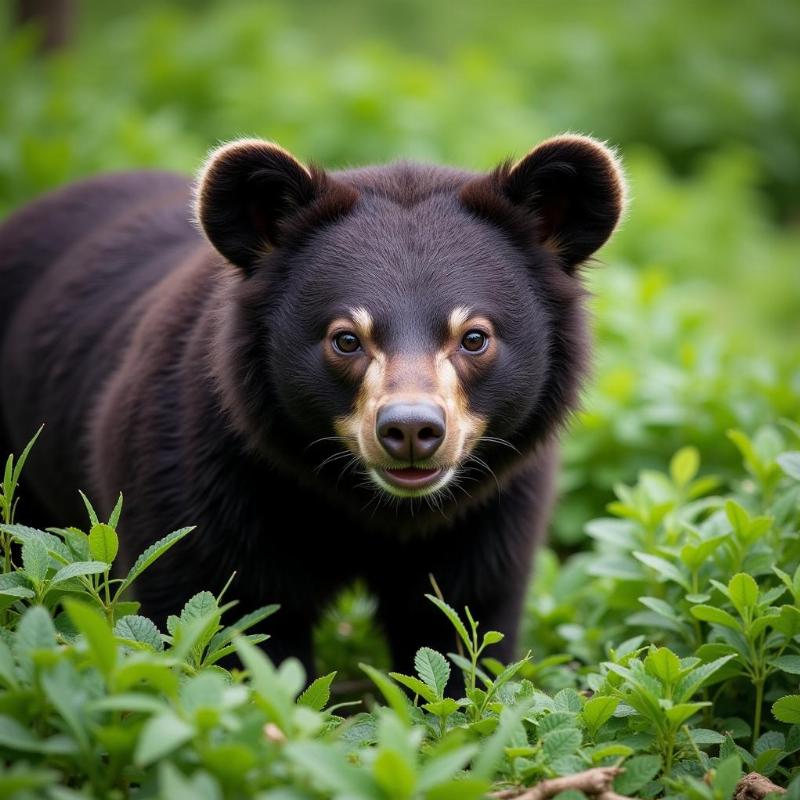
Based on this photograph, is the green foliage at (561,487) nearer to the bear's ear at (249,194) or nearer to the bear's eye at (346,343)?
the bear's eye at (346,343)

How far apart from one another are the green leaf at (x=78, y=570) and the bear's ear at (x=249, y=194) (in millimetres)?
1236

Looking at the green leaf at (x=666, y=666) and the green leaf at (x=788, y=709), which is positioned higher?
the green leaf at (x=666, y=666)

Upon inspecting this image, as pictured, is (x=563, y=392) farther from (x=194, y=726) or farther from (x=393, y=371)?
(x=194, y=726)

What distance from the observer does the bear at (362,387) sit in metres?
3.31

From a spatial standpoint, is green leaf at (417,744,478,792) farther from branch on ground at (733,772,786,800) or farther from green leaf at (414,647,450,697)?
branch on ground at (733,772,786,800)

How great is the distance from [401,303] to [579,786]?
4.66 feet

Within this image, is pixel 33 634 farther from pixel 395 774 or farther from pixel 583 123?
pixel 583 123

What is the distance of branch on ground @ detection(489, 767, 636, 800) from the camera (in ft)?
8.45

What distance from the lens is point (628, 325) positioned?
6.39 m

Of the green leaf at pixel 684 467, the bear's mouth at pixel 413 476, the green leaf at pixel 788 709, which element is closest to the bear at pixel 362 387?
the bear's mouth at pixel 413 476

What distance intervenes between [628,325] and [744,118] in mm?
6520

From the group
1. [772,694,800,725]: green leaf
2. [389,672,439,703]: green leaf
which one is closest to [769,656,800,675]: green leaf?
[772,694,800,725]: green leaf

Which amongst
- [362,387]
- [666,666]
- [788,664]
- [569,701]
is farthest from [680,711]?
[362,387]

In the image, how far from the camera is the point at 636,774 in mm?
2744
